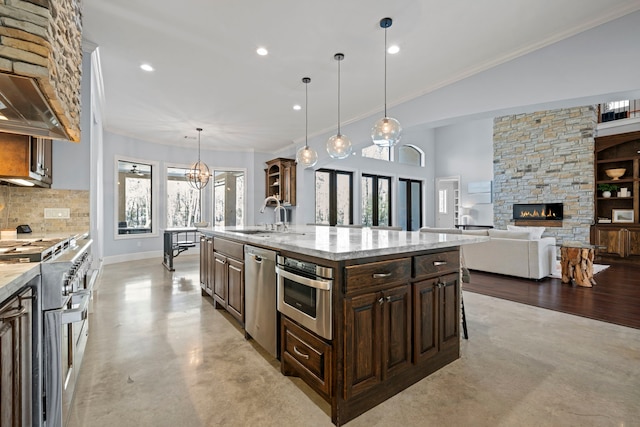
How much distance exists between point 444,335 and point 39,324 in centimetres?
234

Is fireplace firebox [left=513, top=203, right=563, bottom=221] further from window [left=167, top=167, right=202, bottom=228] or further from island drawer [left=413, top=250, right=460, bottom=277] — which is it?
window [left=167, top=167, right=202, bottom=228]

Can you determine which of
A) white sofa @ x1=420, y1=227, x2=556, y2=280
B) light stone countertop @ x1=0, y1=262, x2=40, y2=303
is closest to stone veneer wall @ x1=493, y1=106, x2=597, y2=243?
white sofa @ x1=420, y1=227, x2=556, y2=280

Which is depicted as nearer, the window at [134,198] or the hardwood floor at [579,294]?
the hardwood floor at [579,294]

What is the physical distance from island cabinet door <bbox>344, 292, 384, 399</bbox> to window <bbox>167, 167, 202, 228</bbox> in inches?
281

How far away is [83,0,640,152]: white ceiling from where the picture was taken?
8.67 feet

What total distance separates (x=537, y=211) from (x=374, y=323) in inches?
336

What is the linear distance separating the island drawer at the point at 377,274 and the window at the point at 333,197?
6299 mm

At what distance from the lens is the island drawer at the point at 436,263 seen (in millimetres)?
1980

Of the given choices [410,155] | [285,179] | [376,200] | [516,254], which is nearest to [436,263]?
[516,254]

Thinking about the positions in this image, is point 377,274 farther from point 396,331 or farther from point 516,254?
point 516,254

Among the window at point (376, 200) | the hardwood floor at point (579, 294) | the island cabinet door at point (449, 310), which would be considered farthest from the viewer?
the window at point (376, 200)

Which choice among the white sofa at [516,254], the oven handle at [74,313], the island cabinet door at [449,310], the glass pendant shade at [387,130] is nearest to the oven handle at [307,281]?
the island cabinet door at [449,310]

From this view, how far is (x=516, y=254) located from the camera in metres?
4.88

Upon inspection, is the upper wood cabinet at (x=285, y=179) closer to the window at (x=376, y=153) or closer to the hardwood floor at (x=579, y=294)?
the window at (x=376, y=153)
